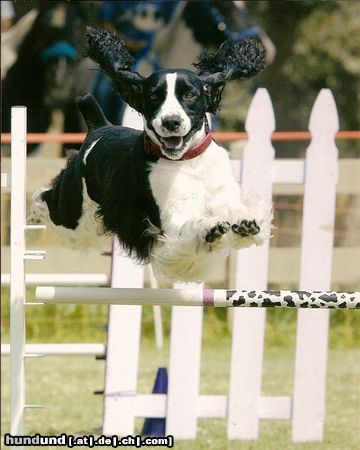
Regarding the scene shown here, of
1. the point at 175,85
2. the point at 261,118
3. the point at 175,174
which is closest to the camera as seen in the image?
the point at 175,85

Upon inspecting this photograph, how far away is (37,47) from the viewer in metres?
12.7

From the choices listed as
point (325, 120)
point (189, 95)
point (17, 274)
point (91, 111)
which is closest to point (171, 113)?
point (189, 95)

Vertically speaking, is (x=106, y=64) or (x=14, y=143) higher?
(x=106, y=64)

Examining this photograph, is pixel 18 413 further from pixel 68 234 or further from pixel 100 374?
pixel 100 374

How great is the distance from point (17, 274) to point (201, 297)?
0.66 meters

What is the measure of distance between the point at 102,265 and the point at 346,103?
28.3 feet

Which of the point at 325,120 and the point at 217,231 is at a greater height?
the point at 325,120

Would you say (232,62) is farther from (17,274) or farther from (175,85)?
(17,274)

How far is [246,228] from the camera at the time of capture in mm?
3961

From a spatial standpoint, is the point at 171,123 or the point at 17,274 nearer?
the point at 171,123

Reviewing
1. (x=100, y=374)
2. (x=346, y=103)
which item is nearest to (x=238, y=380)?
(x=100, y=374)

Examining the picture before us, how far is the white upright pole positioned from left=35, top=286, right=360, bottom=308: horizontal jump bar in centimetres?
16

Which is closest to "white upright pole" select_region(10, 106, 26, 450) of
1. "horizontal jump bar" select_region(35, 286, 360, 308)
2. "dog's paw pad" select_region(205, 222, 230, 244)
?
"horizontal jump bar" select_region(35, 286, 360, 308)

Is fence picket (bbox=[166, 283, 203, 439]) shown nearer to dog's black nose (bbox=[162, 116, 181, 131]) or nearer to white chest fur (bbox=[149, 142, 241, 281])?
white chest fur (bbox=[149, 142, 241, 281])
